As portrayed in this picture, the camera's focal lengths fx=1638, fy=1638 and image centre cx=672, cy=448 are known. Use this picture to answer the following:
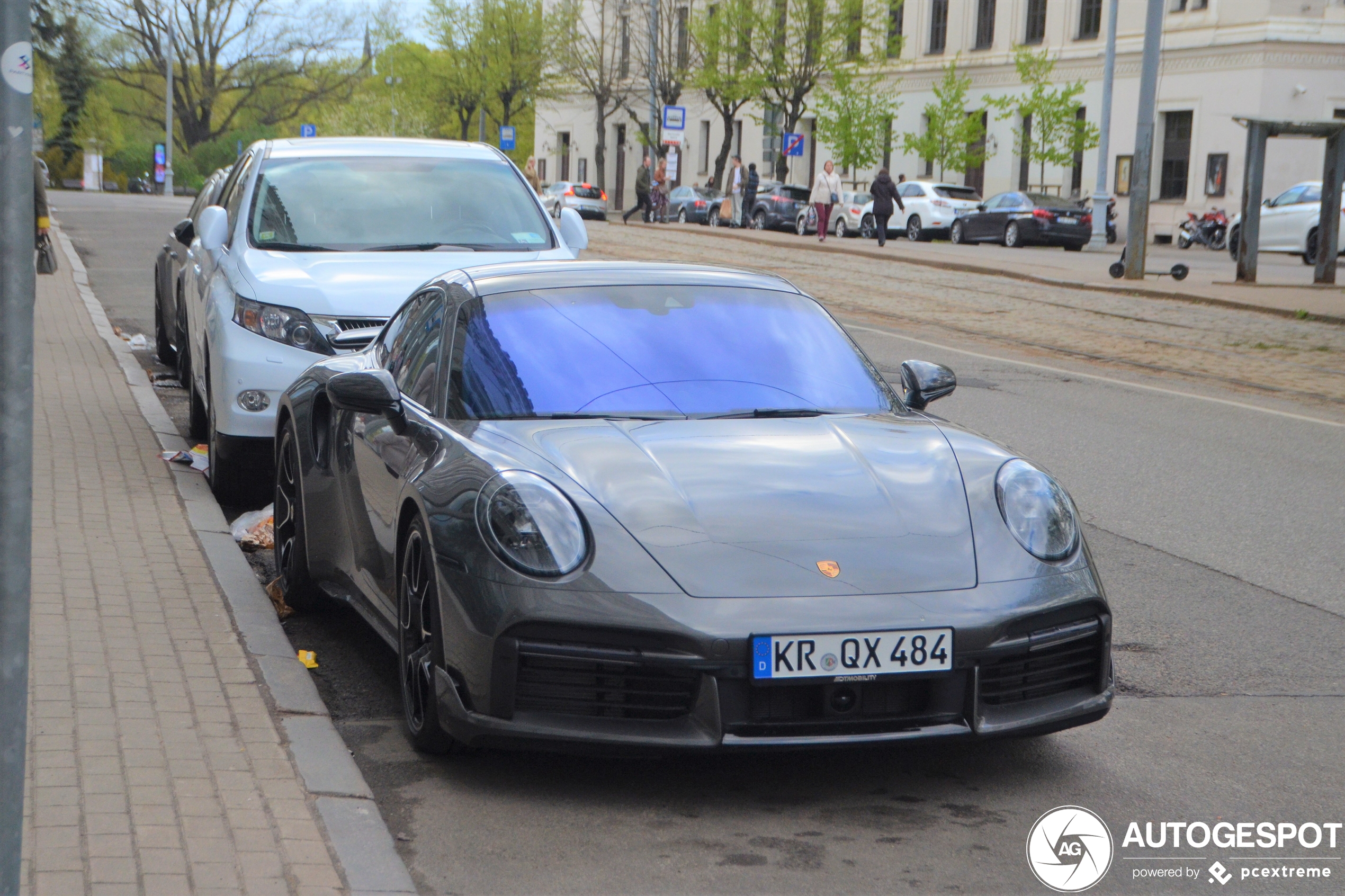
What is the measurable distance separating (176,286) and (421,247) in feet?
10.8

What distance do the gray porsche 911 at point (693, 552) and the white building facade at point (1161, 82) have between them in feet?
127

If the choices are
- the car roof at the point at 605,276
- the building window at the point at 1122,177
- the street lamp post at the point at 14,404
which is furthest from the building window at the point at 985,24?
the street lamp post at the point at 14,404

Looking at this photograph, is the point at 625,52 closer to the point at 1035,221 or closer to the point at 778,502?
the point at 1035,221

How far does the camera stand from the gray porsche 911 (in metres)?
3.89

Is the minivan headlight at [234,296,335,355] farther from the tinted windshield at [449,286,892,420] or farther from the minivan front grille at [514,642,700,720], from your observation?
the minivan front grille at [514,642,700,720]

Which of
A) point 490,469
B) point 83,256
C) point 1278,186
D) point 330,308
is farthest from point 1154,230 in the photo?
point 490,469

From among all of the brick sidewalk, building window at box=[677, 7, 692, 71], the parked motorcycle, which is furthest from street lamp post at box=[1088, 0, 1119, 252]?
the brick sidewalk

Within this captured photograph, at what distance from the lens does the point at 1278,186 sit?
43.9 meters

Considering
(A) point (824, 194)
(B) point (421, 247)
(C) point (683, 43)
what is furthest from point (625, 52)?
(B) point (421, 247)

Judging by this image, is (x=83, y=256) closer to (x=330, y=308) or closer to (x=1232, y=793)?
(x=330, y=308)

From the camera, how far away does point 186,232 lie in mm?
10805

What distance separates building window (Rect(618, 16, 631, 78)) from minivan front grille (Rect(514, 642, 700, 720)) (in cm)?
7343

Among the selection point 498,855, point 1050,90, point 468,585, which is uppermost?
point 1050,90

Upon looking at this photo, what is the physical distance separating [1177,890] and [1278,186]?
4374cm
